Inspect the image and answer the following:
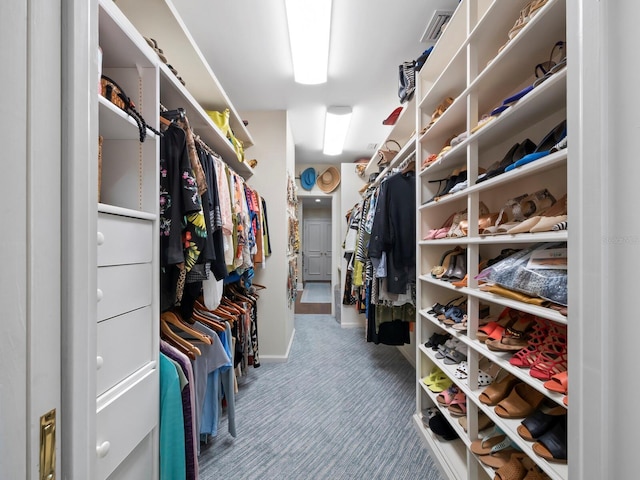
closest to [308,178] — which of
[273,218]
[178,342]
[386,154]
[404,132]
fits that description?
[273,218]

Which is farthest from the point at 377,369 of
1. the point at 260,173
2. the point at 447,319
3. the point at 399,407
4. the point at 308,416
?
the point at 260,173

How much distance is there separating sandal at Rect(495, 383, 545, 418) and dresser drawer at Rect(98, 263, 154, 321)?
1.33 metres

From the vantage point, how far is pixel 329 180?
15.0 feet

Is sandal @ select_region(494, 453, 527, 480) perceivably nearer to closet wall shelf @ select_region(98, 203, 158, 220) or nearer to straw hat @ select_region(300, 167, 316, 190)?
closet wall shelf @ select_region(98, 203, 158, 220)

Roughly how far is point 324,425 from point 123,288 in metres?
1.51

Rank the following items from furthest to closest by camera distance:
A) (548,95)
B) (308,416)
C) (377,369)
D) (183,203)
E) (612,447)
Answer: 1. (377,369)
2. (308,416)
3. (183,203)
4. (548,95)
5. (612,447)

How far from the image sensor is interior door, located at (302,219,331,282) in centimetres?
780

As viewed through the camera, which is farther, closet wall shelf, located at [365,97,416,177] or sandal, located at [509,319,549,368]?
closet wall shelf, located at [365,97,416,177]

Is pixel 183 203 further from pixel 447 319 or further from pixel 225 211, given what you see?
pixel 447 319

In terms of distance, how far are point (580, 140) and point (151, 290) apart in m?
1.30

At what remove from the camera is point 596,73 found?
23.1 inches

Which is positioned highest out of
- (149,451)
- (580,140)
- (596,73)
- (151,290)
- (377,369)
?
(596,73)

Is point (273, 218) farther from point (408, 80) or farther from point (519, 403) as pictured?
point (519, 403)

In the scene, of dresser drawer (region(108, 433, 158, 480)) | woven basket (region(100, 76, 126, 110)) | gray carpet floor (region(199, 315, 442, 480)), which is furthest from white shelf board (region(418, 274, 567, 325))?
woven basket (region(100, 76, 126, 110))
